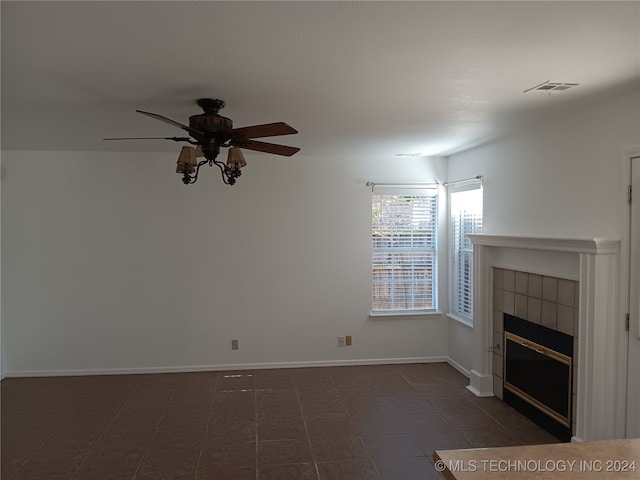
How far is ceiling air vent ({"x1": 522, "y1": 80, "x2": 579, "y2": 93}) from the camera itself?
2631mm

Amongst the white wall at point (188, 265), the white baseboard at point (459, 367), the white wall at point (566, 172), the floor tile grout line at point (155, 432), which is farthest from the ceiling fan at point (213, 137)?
the white baseboard at point (459, 367)

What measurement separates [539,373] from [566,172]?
1.60 meters

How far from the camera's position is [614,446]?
152 cm

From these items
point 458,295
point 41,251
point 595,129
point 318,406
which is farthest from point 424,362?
point 41,251

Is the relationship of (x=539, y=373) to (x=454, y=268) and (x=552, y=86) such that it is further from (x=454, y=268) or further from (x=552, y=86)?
(x=552, y=86)

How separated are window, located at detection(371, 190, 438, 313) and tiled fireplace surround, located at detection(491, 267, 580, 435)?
1217 millimetres

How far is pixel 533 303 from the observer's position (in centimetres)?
383

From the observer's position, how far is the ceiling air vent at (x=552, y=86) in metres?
2.63

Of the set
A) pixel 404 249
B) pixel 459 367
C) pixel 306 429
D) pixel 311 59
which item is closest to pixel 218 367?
pixel 306 429

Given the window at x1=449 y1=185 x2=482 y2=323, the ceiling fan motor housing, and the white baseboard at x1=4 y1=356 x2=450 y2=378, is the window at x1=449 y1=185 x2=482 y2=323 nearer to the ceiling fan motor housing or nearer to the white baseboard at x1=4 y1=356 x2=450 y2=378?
the white baseboard at x1=4 y1=356 x2=450 y2=378

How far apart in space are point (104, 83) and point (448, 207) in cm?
398

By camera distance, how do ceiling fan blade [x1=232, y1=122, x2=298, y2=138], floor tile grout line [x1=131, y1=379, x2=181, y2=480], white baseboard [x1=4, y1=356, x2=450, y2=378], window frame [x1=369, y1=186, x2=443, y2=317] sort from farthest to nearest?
window frame [x1=369, y1=186, x2=443, y2=317] → white baseboard [x1=4, y1=356, x2=450, y2=378] → floor tile grout line [x1=131, y1=379, x2=181, y2=480] → ceiling fan blade [x1=232, y1=122, x2=298, y2=138]

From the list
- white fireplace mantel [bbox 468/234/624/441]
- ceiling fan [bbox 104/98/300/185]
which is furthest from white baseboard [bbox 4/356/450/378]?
ceiling fan [bbox 104/98/300/185]

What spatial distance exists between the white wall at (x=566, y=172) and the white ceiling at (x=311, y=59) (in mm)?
307
